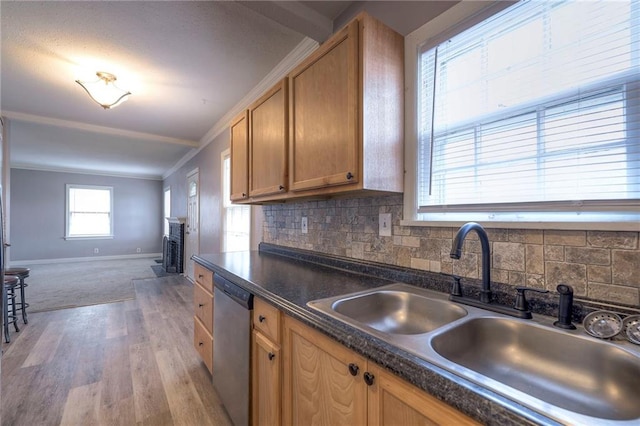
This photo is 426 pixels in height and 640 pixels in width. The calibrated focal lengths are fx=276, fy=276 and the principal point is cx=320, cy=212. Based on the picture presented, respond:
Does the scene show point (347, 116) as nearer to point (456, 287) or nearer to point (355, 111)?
point (355, 111)

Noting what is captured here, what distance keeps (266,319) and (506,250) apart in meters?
1.04

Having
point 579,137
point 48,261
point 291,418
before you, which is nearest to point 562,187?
point 579,137

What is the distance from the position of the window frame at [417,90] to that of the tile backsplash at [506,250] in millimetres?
35

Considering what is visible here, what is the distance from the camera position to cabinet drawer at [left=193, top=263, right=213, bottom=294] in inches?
77.6

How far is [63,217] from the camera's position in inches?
294

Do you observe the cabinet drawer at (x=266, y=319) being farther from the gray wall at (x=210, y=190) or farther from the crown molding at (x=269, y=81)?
the gray wall at (x=210, y=190)

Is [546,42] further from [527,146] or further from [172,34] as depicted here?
[172,34]

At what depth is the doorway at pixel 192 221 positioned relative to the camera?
197 inches

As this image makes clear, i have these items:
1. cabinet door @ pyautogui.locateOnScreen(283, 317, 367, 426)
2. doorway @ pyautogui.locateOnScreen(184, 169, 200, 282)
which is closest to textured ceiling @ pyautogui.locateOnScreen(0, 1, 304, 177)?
doorway @ pyautogui.locateOnScreen(184, 169, 200, 282)

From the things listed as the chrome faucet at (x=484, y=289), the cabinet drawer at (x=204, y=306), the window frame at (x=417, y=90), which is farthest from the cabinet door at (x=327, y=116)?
the cabinet drawer at (x=204, y=306)

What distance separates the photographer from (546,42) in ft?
3.29

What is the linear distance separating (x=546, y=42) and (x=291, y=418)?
67.5 inches

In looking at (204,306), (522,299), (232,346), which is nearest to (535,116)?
(522,299)

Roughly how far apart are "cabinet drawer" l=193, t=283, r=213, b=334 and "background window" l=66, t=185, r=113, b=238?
7.73 meters
